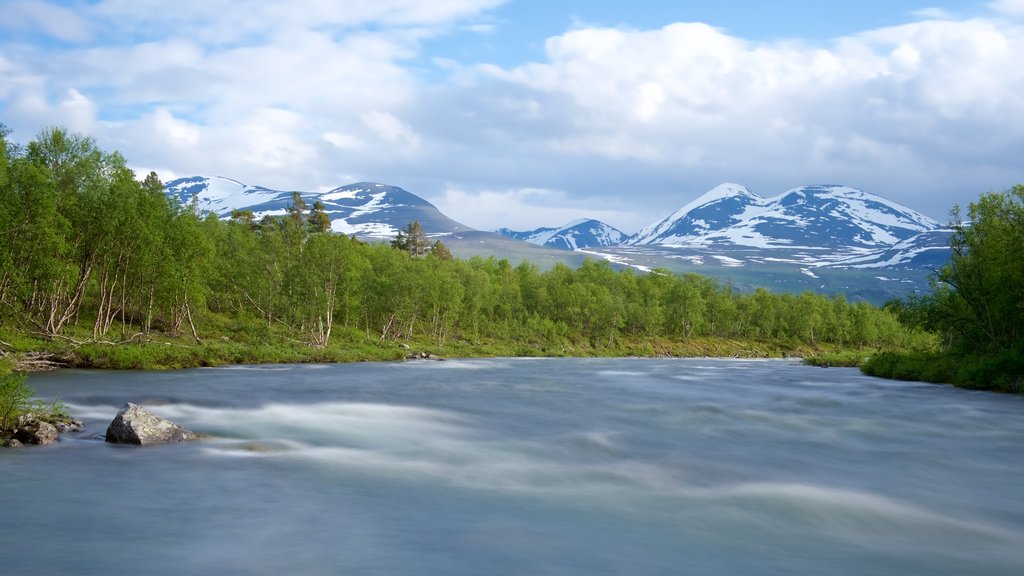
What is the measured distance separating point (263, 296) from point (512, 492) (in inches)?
2743

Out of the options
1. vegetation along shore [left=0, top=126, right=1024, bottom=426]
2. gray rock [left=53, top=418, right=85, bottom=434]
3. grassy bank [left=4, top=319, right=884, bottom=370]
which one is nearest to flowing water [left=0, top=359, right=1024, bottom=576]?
gray rock [left=53, top=418, right=85, bottom=434]

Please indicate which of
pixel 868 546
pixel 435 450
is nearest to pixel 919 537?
pixel 868 546

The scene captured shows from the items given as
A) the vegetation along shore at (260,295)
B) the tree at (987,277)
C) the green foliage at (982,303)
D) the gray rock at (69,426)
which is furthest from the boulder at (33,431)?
the tree at (987,277)

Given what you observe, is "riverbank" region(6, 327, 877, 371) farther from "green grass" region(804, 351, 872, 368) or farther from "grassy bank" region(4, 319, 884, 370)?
"green grass" region(804, 351, 872, 368)

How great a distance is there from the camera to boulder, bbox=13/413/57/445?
18.4m

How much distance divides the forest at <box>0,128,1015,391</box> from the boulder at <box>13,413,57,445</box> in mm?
25359

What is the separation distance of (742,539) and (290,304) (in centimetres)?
6609

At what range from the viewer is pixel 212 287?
81.1 meters

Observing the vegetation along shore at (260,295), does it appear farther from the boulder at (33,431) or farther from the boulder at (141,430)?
the boulder at (141,430)

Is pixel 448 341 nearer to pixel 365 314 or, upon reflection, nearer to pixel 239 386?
pixel 365 314

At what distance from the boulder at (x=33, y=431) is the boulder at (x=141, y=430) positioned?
1.33 m

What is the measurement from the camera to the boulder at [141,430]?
18.9m

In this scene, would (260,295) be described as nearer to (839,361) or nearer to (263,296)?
(263,296)

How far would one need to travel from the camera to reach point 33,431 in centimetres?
1850
